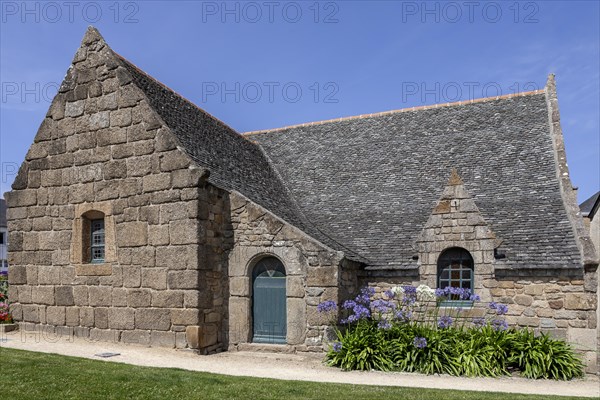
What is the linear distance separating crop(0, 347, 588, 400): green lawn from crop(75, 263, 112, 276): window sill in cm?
299

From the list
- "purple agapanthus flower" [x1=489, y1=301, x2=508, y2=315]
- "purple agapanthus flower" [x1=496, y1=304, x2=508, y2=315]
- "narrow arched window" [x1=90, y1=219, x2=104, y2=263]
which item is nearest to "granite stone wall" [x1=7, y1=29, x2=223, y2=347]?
"narrow arched window" [x1=90, y1=219, x2=104, y2=263]

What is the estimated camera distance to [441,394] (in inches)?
286

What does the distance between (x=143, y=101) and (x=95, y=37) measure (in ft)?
7.70

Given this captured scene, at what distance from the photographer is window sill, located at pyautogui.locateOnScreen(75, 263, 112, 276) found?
11089 millimetres

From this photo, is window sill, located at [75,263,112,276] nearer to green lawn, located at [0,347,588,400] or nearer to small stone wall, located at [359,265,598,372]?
green lawn, located at [0,347,588,400]

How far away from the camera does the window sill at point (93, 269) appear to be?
1109cm

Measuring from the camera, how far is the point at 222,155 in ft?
43.7

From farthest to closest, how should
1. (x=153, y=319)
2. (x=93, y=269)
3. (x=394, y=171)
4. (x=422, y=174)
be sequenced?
(x=394, y=171) < (x=422, y=174) < (x=93, y=269) < (x=153, y=319)

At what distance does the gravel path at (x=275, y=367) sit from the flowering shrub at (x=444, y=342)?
13.0 inches

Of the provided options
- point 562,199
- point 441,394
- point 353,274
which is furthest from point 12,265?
point 562,199

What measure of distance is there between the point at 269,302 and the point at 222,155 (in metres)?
4.41

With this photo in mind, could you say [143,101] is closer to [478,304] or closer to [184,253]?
[184,253]


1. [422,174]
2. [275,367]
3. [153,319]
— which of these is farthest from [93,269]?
[422,174]

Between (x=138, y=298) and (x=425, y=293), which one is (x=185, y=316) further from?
(x=425, y=293)
